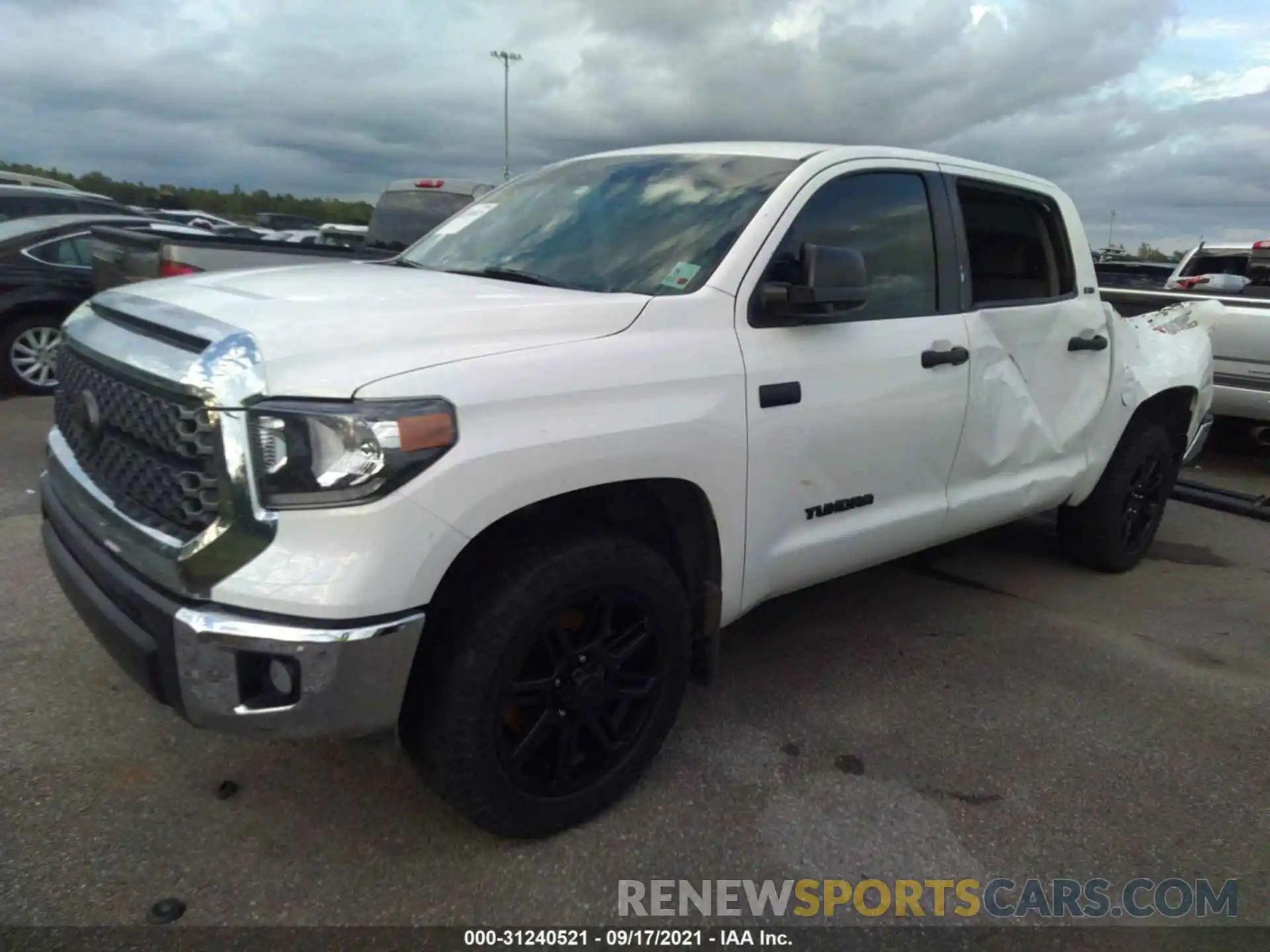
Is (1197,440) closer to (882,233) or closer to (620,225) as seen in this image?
(882,233)

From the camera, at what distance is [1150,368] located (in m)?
4.79

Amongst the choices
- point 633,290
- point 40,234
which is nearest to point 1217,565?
point 633,290

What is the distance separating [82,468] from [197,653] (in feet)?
2.96

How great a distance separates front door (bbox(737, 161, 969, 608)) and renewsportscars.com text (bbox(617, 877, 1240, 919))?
85 cm

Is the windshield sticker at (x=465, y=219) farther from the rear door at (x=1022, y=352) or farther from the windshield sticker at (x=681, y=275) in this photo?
the rear door at (x=1022, y=352)

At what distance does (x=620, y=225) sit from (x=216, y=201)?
54.9m

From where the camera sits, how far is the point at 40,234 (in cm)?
796

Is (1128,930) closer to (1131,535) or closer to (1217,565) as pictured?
(1131,535)

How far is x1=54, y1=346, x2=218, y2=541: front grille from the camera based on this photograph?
2145mm

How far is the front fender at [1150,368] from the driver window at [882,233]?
1464 mm

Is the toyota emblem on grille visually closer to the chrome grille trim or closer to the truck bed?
the chrome grille trim

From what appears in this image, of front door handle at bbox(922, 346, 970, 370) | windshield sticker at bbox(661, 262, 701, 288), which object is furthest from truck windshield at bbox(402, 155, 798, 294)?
front door handle at bbox(922, 346, 970, 370)

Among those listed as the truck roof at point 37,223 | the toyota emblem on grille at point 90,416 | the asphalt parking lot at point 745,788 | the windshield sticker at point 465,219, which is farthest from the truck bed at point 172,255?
the toyota emblem on grille at point 90,416

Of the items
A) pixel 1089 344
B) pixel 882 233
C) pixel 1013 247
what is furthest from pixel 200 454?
pixel 1089 344
